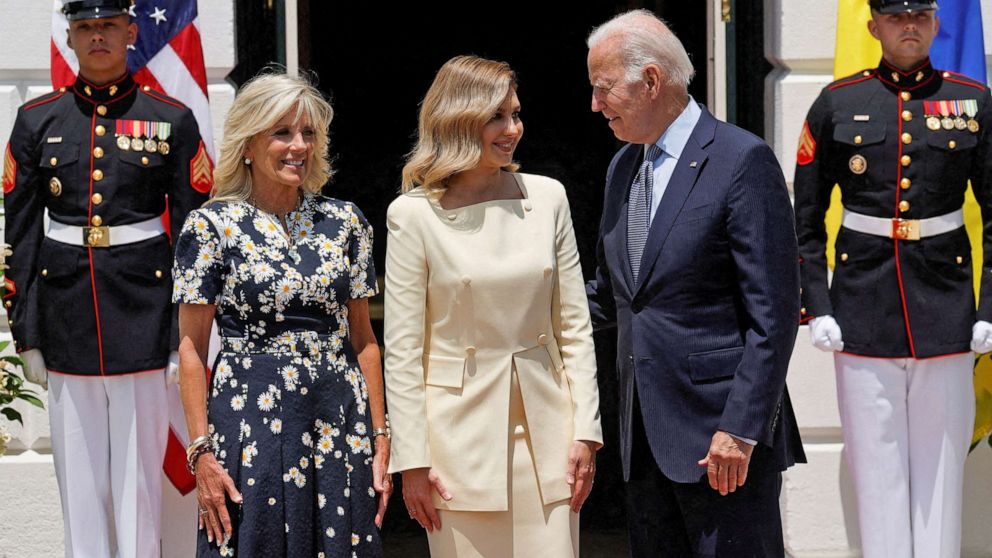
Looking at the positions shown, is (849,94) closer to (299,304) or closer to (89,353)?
(299,304)

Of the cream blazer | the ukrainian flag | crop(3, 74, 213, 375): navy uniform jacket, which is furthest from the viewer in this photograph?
the ukrainian flag

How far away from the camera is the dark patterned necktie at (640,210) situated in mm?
3018

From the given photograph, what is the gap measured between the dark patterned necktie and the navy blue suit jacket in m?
0.03

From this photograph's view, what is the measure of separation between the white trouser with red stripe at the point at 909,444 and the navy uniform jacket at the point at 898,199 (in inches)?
3.4

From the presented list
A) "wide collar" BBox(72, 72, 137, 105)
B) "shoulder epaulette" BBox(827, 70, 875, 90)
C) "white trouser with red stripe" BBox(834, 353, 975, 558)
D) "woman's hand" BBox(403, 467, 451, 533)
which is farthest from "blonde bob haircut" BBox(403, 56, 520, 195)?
"white trouser with red stripe" BBox(834, 353, 975, 558)

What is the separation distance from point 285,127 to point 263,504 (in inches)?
33.4

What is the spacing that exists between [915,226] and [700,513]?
1.49m

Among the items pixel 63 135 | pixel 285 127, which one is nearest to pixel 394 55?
pixel 63 135

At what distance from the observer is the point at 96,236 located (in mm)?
3889

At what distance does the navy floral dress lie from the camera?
293 cm

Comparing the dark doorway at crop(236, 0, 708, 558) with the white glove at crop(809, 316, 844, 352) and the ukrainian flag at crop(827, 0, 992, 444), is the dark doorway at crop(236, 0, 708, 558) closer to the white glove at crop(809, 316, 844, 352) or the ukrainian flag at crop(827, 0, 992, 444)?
the ukrainian flag at crop(827, 0, 992, 444)

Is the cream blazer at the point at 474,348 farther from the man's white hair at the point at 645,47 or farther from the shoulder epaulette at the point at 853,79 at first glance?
the shoulder epaulette at the point at 853,79

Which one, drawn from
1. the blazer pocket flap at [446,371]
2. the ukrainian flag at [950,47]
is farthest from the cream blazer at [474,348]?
the ukrainian flag at [950,47]

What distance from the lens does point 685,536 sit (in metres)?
3.04
